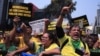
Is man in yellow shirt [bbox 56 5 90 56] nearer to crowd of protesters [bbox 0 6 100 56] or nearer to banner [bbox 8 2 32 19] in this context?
crowd of protesters [bbox 0 6 100 56]

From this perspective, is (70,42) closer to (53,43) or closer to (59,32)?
(59,32)

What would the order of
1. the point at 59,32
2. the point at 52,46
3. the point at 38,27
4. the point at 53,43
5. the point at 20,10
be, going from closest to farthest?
the point at 52,46
the point at 53,43
the point at 59,32
the point at 38,27
the point at 20,10

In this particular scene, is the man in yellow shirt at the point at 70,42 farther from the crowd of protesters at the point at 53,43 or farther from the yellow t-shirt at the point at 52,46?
the yellow t-shirt at the point at 52,46

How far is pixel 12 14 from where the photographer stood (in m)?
14.6

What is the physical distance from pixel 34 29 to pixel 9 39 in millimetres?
2145

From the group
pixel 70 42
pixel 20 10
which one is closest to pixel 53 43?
pixel 70 42

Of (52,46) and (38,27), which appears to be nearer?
(52,46)

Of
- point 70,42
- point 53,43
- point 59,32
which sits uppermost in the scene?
point 59,32

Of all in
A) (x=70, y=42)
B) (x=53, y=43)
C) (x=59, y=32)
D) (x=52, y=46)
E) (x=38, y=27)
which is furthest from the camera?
(x=38, y=27)

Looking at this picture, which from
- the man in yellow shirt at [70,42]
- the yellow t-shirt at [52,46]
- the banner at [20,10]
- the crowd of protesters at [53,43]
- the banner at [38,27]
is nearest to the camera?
the yellow t-shirt at [52,46]

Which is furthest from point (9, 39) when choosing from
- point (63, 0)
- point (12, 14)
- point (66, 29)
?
point (63, 0)

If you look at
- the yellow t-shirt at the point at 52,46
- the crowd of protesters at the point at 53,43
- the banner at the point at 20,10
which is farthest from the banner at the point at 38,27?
the yellow t-shirt at the point at 52,46

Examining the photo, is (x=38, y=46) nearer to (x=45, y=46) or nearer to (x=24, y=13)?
(x=45, y=46)

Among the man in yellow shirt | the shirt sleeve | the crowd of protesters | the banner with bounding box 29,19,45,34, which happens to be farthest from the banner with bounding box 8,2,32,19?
the shirt sleeve
